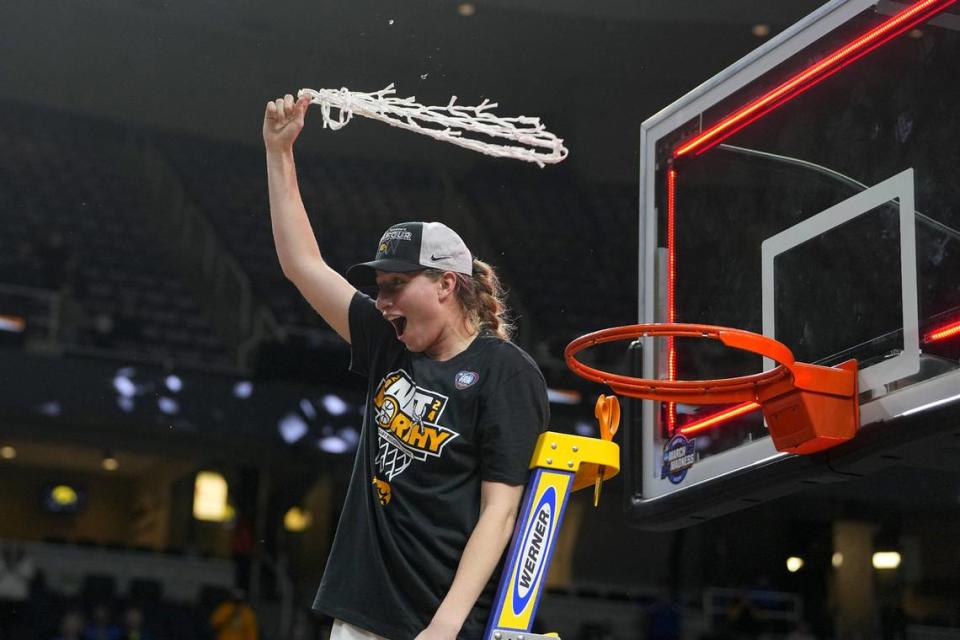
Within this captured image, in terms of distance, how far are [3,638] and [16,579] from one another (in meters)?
0.48

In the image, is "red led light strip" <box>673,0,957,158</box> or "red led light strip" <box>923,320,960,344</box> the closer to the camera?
"red led light strip" <box>923,320,960,344</box>

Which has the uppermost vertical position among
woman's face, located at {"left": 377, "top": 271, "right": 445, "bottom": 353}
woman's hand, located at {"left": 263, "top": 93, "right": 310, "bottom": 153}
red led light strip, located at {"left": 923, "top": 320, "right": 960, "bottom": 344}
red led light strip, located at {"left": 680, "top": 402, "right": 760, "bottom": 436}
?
woman's hand, located at {"left": 263, "top": 93, "right": 310, "bottom": 153}

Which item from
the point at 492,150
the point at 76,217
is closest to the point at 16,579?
the point at 76,217

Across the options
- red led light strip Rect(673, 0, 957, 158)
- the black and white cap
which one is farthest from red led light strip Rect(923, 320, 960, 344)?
the black and white cap

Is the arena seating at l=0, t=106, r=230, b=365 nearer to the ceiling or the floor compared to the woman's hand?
nearer to the ceiling

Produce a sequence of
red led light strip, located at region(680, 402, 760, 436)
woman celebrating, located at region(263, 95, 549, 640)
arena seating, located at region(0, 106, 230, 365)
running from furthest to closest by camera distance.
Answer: arena seating, located at region(0, 106, 230, 365) < red led light strip, located at region(680, 402, 760, 436) < woman celebrating, located at region(263, 95, 549, 640)

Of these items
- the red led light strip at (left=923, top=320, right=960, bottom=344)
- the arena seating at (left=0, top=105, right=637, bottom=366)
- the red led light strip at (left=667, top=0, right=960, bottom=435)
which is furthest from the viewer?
the arena seating at (left=0, top=105, right=637, bottom=366)

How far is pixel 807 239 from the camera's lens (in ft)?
10.3

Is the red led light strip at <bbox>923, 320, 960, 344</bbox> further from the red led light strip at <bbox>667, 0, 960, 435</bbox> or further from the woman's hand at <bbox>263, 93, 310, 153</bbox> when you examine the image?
the woman's hand at <bbox>263, 93, 310, 153</bbox>

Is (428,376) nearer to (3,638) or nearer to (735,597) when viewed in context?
(3,638)

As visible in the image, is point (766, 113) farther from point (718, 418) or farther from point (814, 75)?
point (718, 418)

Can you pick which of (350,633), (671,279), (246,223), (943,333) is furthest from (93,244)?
(350,633)

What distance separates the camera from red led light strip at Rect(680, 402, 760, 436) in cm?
317

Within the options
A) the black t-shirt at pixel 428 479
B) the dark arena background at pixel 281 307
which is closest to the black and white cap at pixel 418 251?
the black t-shirt at pixel 428 479
